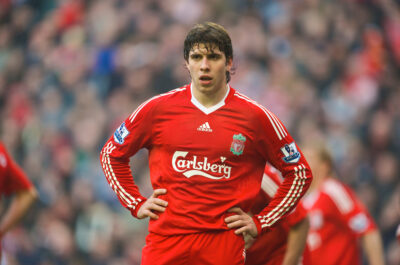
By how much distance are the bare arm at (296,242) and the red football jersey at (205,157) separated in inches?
29.5

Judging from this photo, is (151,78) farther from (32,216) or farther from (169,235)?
(169,235)

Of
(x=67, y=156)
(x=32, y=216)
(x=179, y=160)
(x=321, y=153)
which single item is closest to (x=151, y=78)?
(x=67, y=156)

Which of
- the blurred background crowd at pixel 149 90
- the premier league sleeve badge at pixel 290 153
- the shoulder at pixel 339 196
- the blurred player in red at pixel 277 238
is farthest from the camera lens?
the blurred background crowd at pixel 149 90

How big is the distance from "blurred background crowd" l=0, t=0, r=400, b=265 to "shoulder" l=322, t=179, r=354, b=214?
12.0ft

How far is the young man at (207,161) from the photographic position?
366 cm

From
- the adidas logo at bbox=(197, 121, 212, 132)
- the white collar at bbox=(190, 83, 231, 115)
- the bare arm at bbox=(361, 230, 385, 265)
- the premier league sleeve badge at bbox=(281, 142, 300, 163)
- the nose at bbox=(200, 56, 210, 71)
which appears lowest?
the bare arm at bbox=(361, 230, 385, 265)

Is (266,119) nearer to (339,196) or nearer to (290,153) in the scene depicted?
(290,153)

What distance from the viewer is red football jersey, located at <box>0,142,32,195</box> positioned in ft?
16.3

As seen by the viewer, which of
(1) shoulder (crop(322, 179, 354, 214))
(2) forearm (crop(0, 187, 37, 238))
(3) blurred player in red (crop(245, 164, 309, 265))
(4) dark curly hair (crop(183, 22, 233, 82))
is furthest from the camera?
(1) shoulder (crop(322, 179, 354, 214))

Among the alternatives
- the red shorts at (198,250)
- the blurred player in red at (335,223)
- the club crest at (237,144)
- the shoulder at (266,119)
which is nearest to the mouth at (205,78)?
the shoulder at (266,119)

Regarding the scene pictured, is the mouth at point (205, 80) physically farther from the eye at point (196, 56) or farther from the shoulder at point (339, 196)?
the shoulder at point (339, 196)

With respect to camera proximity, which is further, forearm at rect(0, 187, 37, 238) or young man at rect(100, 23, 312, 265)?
forearm at rect(0, 187, 37, 238)

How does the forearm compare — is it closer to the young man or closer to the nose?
the young man

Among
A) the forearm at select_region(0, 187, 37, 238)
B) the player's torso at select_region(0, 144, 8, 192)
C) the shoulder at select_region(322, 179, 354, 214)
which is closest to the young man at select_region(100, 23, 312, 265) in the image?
the player's torso at select_region(0, 144, 8, 192)
